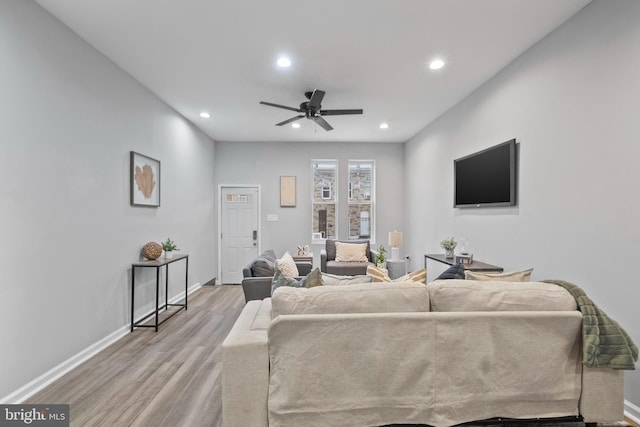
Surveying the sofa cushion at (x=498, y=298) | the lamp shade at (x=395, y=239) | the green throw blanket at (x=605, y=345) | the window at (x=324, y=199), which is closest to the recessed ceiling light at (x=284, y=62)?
the sofa cushion at (x=498, y=298)

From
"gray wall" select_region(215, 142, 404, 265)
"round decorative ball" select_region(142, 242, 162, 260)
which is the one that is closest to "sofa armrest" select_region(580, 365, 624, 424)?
"round decorative ball" select_region(142, 242, 162, 260)

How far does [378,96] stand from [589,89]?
2293mm

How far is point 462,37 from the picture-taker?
2.75m

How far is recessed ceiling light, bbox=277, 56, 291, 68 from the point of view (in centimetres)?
312

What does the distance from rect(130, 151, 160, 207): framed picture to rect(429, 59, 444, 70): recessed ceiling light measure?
11.4 ft

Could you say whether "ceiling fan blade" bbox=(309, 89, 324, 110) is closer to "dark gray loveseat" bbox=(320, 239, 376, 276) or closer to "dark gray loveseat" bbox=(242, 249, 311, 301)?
"dark gray loveseat" bbox=(242, 249, 311, 301)

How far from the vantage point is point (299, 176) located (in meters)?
6.75

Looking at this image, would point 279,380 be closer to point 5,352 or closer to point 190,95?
point 5,352

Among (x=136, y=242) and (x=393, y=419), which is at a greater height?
(x=136, y=242)

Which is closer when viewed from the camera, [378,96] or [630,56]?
[630,56]

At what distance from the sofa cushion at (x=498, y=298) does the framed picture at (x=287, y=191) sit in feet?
16.5

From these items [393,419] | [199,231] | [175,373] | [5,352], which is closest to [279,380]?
[393,419]

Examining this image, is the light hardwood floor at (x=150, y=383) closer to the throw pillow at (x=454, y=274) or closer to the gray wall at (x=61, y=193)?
the gray wall at (x=61, y=193)

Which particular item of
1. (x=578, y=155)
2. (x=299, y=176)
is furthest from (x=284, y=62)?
(x=299, y=176)
